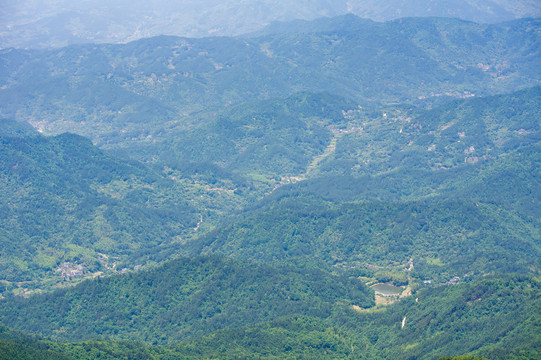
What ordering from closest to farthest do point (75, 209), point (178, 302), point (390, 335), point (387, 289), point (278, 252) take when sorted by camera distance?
point (390, 335), point (178, 302), point (387, 289), point (278, 252), point (75, 209)

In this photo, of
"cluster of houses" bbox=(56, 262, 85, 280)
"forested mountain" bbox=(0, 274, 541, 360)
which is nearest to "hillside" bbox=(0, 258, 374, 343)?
"forested mountain" bbox=(0, 274, 541, 360)

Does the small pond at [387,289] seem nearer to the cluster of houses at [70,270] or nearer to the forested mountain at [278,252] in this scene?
the forested mountain at [278,252]

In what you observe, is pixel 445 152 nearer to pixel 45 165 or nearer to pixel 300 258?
pixel 300 258

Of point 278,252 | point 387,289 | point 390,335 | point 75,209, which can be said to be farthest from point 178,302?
point 75,209

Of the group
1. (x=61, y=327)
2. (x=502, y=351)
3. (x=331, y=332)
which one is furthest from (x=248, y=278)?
(x=502, y=351)

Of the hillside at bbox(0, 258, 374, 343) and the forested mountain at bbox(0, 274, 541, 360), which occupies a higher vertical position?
the forested mountain at bbox(0, 274, 541, 360)

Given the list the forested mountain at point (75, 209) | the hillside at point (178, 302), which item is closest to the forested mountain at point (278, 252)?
the hillside at point (178, 302)

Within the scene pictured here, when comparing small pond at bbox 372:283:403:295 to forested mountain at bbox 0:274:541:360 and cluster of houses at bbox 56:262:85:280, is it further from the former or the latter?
cluster of houses at bbox 56:262:85:280

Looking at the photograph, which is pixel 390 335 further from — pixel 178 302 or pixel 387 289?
pixel 178 302
